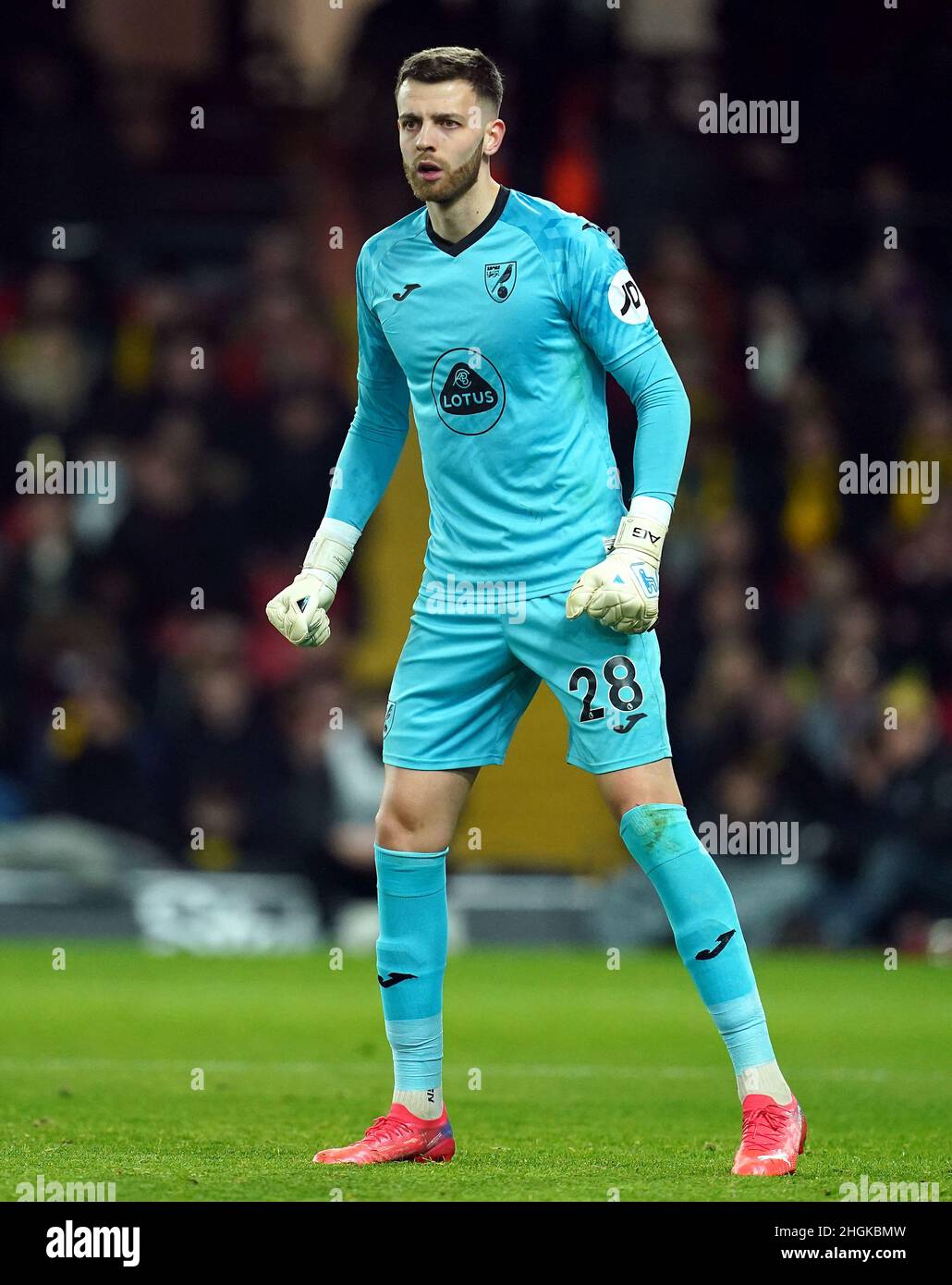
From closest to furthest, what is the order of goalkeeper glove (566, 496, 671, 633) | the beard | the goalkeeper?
goalkeeper glove (566, 496, 671, 633) < the goalkeeper < the beard

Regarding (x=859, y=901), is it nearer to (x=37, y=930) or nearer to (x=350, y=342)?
(x=37, y=930)

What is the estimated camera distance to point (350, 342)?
15125mm

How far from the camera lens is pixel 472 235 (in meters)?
5.17

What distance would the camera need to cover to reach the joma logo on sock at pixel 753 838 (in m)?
12.0

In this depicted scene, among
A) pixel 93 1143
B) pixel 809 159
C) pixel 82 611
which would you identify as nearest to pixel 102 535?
pixel 82 611

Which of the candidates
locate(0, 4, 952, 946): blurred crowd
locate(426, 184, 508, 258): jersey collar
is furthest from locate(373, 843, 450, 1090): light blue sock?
locate(0, 4, 952, 946): blurred crowd

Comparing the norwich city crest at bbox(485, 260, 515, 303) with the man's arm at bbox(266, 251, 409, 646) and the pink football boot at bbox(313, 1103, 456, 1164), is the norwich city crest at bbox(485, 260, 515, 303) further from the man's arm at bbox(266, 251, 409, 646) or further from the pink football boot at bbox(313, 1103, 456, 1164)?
the pink football boot at bbox(313, 1103, 456, 1164)

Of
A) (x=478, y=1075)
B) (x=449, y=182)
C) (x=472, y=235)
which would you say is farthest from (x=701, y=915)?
(x=478, y=1075)

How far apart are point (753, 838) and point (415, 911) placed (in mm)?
7266

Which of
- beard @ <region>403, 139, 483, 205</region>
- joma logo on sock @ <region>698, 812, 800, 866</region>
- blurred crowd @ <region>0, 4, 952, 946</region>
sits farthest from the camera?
blurred crowd @ <region>0, 4, 952, 946</region>

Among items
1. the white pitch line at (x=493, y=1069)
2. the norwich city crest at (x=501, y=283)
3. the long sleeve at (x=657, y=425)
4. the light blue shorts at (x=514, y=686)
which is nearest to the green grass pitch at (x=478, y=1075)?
the white pitch line at (x=493, y=1069)

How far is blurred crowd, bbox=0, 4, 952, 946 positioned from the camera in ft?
41.6

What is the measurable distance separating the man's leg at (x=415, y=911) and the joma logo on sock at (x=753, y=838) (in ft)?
22.3

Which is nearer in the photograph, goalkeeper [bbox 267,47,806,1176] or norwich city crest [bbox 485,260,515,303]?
goalkeeper [bbox 267,47,806,1176]
